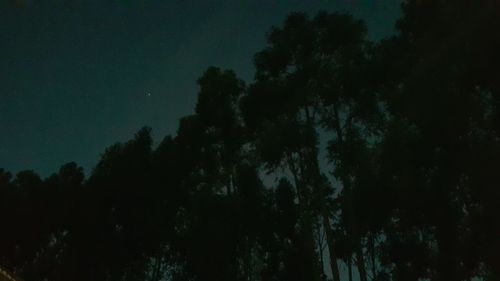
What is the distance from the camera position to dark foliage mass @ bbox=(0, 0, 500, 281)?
20844mm

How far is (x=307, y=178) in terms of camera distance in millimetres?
26891

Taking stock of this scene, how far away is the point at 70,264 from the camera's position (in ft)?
103

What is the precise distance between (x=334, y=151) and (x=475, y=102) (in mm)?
8192

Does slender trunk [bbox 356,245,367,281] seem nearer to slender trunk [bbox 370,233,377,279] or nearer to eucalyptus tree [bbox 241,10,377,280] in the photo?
eucalyptus tree [bbox 241,10,377,280]

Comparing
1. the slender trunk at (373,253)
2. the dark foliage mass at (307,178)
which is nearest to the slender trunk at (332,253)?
the dark foliage mass at (307,178)

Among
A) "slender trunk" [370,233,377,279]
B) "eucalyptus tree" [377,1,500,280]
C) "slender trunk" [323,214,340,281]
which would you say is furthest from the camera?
"slender trunk" [370,233,377,279]

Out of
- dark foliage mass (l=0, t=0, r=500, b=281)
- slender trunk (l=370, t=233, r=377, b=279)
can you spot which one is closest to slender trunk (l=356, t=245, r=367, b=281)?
dark foliage mass (l=0, t=0, r=500, b=281)

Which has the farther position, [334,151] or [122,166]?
[122,166]

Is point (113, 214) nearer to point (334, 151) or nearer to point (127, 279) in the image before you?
point (127, 279)

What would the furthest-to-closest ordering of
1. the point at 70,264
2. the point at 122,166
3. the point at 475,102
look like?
the point at 122,166, the point at 70,264, the point at 475,102

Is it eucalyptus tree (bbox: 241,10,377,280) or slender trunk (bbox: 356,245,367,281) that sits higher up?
eucalyptus tree (bbox: 241,10,377,280)

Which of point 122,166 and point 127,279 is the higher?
point 122,166

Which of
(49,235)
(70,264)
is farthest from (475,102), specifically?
(49,235)

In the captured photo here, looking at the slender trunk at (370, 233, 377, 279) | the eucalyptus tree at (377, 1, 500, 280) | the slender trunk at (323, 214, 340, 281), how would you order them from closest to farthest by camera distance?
the eucalyptus tree at (377, 1, 500, 280) → the slender trunk at (323, 214, 340, 281) → the slender trunk at (370, 233, 377, 279)
